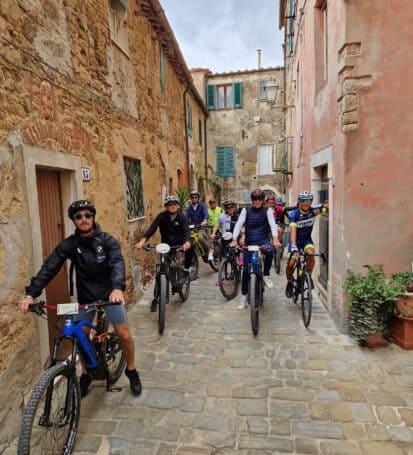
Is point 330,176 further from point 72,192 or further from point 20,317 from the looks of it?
point 20,317

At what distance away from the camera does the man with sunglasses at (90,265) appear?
2645 millimetres

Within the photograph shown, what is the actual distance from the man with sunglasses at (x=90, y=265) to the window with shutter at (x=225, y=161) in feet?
51.4

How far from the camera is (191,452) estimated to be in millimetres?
2400

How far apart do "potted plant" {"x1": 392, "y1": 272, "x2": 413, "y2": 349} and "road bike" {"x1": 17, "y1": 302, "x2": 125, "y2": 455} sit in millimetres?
3268

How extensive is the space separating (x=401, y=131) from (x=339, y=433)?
10.7ft

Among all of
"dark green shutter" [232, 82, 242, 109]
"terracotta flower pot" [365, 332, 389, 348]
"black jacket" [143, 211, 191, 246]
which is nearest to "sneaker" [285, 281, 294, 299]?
"terracotta flower pot" [365, 332, 389, 348]

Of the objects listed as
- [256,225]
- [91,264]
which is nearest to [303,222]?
[256,225]

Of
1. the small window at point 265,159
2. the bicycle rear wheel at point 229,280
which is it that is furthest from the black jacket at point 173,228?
the small window at point 265,159

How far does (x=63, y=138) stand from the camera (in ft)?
11.8

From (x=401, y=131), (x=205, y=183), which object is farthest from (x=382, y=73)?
(x=205, y=183)

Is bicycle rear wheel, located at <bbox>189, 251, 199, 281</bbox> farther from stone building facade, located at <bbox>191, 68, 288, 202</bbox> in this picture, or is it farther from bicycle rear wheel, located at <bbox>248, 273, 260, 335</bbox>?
stone building facade, located at <bbox>191, 68, 288, 202</bbox>

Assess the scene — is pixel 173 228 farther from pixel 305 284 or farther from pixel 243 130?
pixel 243 130

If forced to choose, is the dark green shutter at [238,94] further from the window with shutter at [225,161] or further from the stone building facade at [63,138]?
the stone building facade at [63,138]

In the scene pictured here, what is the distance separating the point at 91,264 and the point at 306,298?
120 inches
